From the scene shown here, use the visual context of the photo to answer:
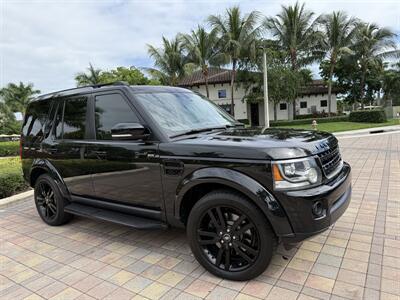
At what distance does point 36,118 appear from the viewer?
4.82 meters

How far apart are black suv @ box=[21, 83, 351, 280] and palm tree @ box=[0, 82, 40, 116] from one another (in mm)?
38051

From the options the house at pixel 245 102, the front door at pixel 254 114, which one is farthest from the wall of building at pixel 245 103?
the front door at pixel 254 114

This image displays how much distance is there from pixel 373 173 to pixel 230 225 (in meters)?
5.14

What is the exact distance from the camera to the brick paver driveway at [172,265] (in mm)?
2719

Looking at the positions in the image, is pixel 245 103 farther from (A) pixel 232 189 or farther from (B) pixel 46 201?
(A) pixel 232 189


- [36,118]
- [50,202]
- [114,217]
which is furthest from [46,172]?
[114,217]

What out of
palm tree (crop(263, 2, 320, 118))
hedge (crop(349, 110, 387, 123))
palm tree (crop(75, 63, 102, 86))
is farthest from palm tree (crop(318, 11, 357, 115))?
palm tree (crop(75, 63, 102, 86))

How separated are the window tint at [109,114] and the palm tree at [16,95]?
3829 centimetres

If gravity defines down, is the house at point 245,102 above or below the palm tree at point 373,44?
below

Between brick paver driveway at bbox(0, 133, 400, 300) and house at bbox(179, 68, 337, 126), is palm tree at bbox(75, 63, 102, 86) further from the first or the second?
brick paver driveway at bbox(0, 133, 400, 300)

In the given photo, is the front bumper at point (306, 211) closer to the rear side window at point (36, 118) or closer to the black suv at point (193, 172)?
the black suv at point (193, 172)

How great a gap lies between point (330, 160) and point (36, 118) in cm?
430

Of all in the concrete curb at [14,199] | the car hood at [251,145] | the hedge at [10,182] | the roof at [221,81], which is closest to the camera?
the car hood at [251,145]

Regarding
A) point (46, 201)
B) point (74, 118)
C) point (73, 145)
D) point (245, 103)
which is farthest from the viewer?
point (245, 103)
